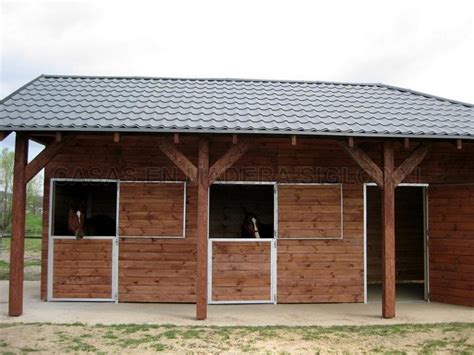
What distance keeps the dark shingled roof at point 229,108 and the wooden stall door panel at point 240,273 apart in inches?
86.2

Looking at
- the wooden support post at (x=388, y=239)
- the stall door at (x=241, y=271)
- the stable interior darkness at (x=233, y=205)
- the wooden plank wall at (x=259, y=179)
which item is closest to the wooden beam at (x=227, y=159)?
the wooden plank wall at (x=259, y=179)

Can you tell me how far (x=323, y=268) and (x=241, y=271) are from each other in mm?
1361

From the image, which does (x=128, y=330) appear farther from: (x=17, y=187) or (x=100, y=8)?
(x=100, y=8)

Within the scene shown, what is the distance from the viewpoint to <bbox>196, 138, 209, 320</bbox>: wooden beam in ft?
21.0

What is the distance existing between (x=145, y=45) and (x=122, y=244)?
52.3 feet

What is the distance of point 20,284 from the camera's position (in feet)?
21.4

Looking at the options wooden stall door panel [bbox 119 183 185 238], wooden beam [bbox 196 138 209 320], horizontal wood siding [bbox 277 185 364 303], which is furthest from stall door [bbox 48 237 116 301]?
horizontal wood siding [bbox 277 185 364 303]

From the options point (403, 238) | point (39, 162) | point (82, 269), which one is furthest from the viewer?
point (403, 238)

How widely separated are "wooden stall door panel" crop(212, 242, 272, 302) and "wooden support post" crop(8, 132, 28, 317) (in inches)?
111

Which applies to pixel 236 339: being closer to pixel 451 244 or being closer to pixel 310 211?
pixel 310 211

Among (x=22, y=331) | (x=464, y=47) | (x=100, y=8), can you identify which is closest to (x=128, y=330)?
(x=22, y=331)

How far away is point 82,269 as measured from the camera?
7691mm

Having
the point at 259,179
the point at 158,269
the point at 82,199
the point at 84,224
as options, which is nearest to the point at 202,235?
the point at 158,269

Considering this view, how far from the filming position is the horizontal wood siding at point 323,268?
7.80 m
